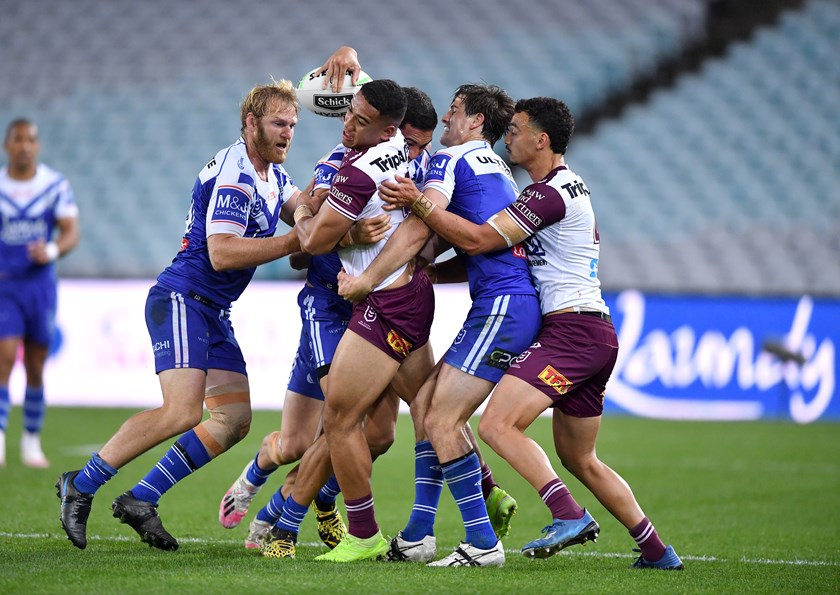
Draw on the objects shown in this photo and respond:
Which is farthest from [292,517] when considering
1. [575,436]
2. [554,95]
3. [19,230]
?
[554,95]

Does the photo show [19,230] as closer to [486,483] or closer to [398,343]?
[398,343]

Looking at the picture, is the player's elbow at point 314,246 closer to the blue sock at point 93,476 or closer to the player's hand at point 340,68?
the player's hand at point 340,68

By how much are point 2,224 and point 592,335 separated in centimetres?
636

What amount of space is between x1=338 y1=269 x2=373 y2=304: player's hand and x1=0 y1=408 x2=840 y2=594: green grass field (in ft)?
4.52

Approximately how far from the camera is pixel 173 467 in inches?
252

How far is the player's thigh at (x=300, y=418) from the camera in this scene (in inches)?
266

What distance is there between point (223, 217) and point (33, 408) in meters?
4.74

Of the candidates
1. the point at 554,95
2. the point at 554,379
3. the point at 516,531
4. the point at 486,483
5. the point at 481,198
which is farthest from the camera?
the point at 554,95

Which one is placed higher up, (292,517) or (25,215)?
(25,215)

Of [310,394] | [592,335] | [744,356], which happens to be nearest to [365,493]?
[310,394]

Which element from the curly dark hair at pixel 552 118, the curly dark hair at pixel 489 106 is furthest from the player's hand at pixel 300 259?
the curly dark hair at pixel 552 118

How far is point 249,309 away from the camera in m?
14.9

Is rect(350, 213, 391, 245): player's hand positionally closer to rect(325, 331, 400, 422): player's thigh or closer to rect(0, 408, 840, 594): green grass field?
rect(325, 331, 400, 422): player's thigh

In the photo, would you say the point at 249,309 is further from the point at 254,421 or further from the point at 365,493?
the point at 365,493
